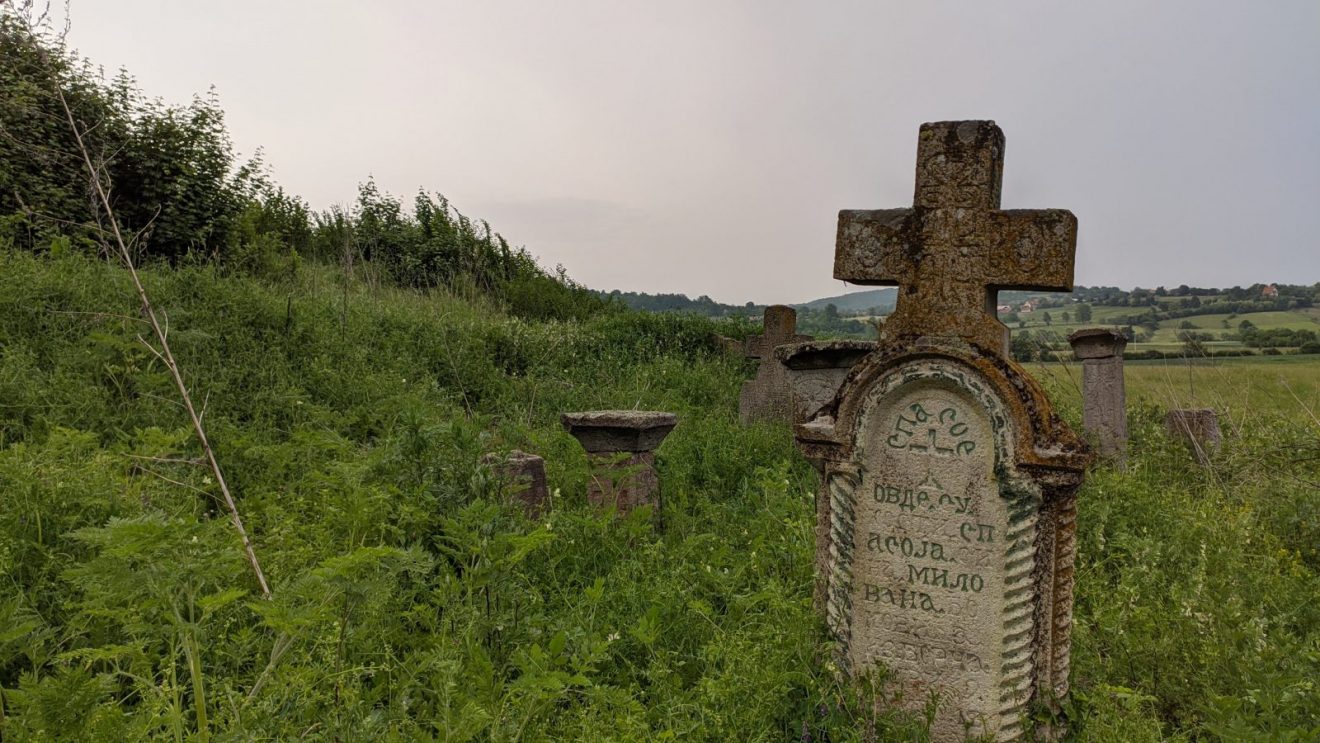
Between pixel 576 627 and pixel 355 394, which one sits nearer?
pixel 576 627

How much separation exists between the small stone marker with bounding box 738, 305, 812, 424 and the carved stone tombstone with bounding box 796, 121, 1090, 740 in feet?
16.1

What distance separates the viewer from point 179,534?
2230mm

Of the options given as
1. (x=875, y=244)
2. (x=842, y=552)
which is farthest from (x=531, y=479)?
(x=875, y=244)

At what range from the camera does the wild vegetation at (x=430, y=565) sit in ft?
7.71

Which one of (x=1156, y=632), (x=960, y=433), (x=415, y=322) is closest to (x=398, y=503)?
(x=960, y=433)

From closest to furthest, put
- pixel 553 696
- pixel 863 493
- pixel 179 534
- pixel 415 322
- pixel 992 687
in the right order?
1. pixel 179 534
2. pixel 553 696
3. pixel 992 687
4. pixel 863 493
5. pixel 415 322

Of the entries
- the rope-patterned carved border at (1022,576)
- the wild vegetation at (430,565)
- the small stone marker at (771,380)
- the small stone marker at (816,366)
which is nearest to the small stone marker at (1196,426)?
the wild vegetation at (430,565)

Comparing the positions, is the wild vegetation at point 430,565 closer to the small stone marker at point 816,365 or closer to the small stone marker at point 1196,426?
Answer: the small stone marker at point 1196,426

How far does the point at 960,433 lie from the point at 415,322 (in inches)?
315

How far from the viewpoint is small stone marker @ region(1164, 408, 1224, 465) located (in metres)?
7.07

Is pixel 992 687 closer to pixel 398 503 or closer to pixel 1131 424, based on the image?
pixel 398 503

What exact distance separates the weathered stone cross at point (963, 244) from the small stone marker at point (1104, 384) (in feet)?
17.2

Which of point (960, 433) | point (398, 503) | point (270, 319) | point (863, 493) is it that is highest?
point (270, 319)

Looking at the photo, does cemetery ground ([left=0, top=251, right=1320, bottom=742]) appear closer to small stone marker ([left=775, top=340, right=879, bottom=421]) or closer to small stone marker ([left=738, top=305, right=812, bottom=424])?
small stone marker ([left=775, top=340, right=879, bottom=421])
